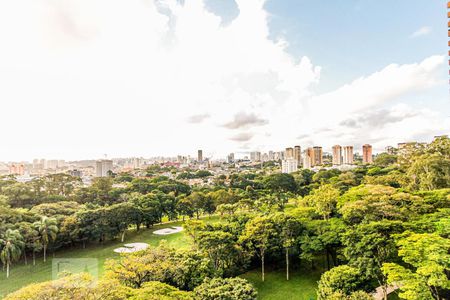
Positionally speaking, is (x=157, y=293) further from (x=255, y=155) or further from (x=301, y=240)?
(x=255, y=155)

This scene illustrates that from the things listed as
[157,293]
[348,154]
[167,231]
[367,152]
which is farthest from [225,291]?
[367,152]

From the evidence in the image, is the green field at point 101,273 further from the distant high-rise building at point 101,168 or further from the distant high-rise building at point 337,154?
the distant high-rise building at point 337,154

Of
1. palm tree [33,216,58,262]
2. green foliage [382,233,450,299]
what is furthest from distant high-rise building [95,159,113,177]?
green foliage [382,233,450,299]

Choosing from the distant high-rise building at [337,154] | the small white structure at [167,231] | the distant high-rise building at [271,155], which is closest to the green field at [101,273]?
the small white structure at [167,231]

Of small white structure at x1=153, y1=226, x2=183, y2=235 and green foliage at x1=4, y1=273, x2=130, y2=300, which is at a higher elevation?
green foliage at x1=4, y1=273, x2=130, y2=300

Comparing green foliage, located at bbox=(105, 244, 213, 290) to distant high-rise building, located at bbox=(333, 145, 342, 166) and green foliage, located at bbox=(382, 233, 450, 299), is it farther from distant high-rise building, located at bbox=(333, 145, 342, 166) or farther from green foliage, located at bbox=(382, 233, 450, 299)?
distant high-rise building, located at bbox=(333, 145, 342, 166)

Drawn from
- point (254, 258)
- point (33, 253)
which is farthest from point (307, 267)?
point (33, 253)
